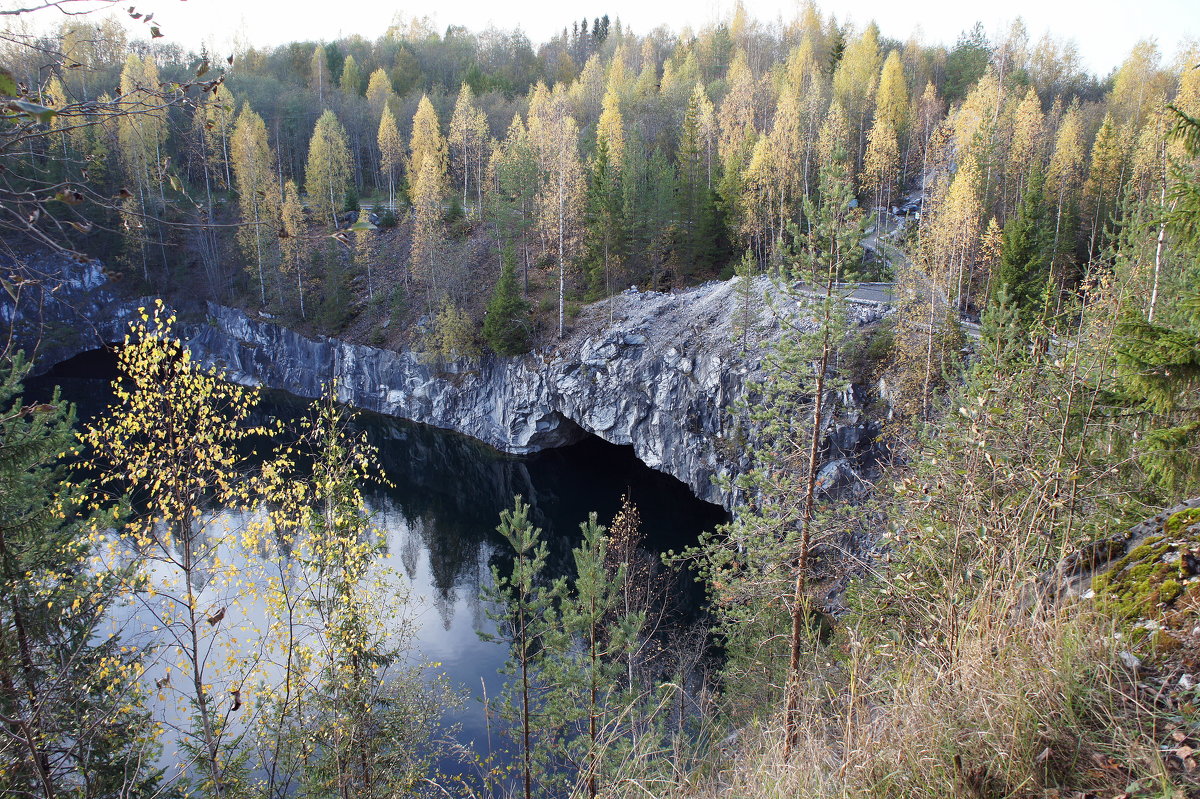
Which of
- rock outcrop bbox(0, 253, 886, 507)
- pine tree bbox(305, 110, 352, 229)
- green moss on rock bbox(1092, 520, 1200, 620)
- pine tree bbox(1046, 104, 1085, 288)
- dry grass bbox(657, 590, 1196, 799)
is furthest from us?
pine tree bbox(305, 110, 352, 229)

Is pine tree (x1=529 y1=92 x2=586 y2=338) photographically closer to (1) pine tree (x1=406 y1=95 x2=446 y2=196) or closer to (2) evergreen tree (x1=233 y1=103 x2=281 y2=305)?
(1) pine tree (x1=406 y1=95 x2=446 y2=196)

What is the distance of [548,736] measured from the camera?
38.0 ft

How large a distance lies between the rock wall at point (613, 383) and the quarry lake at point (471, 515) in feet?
4.99

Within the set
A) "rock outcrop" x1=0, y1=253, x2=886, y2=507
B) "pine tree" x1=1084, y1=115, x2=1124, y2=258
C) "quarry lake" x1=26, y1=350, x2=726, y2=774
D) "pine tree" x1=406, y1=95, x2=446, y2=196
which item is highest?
"pine tree" x1=406, y1=95, x2=446, y2=196

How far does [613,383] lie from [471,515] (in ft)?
25.2

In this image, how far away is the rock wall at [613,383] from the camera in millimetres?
23922

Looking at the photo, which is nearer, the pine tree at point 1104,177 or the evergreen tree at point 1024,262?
the evergreen tree at point 1024,262

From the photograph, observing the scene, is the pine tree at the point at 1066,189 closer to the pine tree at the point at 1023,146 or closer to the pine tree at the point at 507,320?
the pine tree at the point at 1023,146

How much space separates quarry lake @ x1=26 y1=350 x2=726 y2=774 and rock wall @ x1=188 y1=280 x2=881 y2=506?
1520mm

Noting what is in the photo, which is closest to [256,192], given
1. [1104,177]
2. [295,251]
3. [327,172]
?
[295,251]

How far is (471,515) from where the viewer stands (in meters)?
26.6

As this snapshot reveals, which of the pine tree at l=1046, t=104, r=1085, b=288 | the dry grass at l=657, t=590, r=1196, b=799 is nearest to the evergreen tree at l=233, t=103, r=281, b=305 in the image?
the pine tree at l=1046, t=104, r=1085, b=288

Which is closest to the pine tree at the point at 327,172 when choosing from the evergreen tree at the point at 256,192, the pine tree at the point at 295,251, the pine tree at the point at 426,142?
the evergreen tree at the point at 256,192

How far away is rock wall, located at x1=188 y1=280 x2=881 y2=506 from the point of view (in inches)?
942
